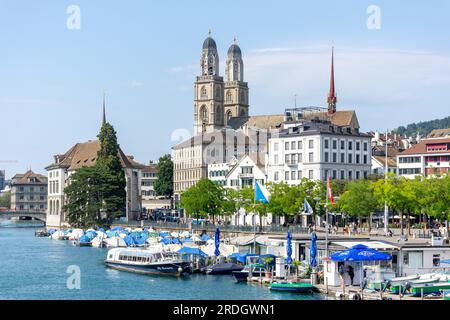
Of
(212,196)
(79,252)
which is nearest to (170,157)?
(212,196)

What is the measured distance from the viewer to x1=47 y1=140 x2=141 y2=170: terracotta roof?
175 m

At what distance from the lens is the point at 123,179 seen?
145 meters

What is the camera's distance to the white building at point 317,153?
380 ft

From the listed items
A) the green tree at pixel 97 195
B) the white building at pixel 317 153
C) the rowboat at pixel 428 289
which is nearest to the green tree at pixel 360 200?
the white building at pixel 317 153

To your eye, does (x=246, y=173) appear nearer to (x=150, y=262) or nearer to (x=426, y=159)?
(x=426, y=159)

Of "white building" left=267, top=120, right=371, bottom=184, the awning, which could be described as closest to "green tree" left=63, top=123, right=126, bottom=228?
"white building" left=267, top=120, right=371, bottom=184

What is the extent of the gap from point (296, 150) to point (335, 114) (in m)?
48.1

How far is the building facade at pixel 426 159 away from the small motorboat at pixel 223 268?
62.1 meters

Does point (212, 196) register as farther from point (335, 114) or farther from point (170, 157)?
point (170, 157)

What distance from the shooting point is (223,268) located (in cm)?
6756

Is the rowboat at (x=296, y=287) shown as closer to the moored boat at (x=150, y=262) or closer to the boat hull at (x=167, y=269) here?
the boat hull at (x=167, y=269)

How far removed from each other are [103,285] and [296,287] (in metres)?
16.2

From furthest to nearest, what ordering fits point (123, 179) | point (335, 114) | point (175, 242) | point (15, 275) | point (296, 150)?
point (335, 114) → point (123, 179) → point (296, 150) → point (175, 242) → point (15, 275)
